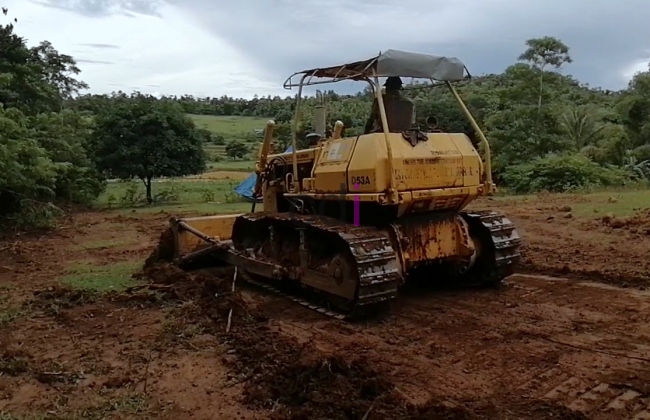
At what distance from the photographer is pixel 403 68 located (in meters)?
6.96

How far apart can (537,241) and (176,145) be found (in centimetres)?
1458

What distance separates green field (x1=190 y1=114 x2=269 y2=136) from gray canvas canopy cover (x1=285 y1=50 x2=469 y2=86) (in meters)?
43.1

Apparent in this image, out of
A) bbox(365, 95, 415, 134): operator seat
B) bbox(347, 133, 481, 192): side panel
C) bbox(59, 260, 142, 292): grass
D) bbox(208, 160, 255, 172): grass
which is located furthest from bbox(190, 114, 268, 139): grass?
bbox(347, 133, 481, 192): side panel

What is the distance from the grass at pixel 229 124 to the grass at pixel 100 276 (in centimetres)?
3983

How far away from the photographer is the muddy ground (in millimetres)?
4746

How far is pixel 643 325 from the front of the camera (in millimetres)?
6445

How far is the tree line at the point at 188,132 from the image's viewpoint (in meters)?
13.1

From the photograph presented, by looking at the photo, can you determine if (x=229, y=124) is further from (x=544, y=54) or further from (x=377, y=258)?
(x=377, y=258)

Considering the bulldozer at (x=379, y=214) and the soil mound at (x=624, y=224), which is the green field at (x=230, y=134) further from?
the bulldozer at (x=379, y=214)

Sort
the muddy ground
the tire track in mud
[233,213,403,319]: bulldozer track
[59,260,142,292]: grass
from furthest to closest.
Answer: [59,260,142,292]: grass < [233,213,403,319]: bulldozer track < the tire track in mud < the muddy ground

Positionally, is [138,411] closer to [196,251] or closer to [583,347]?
[583,347]

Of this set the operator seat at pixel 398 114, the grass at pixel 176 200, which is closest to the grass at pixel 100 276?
the operator seat at pixel 398 114

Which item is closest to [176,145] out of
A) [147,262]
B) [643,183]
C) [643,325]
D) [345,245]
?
[147,262]

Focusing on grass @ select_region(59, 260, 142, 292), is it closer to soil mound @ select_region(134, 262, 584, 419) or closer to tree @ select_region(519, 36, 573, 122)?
soil mound @ select_region(134, 262, 584, 419)
